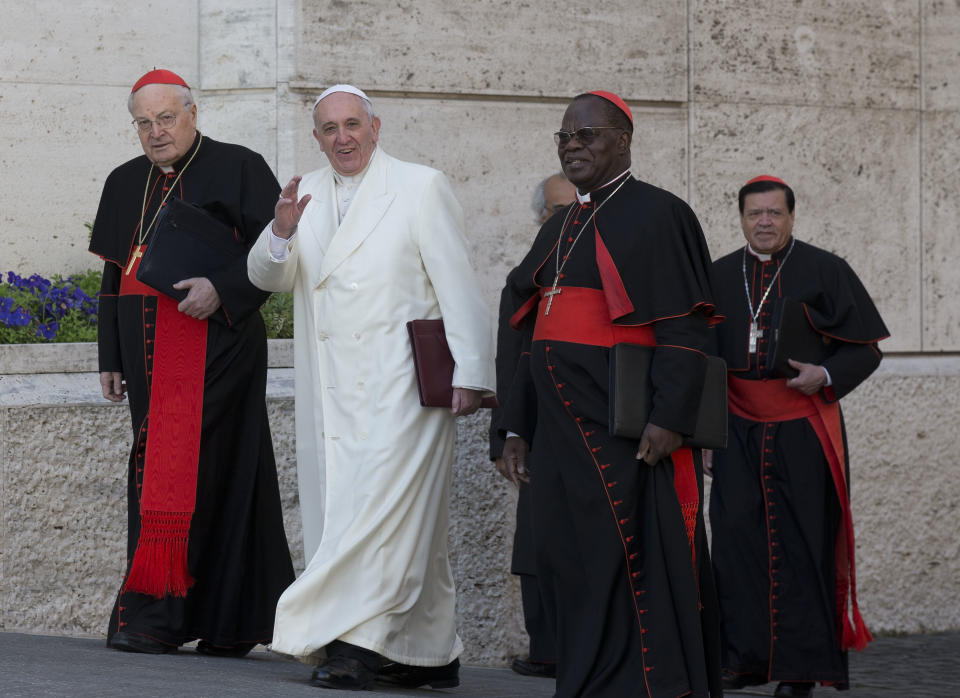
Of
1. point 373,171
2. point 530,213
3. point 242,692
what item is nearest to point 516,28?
point 530,213

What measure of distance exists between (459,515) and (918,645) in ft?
8.36

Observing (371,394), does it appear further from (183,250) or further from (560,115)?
(560,115)

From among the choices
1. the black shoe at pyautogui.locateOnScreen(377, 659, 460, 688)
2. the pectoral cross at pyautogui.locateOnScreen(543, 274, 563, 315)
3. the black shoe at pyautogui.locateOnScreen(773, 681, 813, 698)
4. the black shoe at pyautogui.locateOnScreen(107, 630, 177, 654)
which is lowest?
the black shoe at pyautogui.locateOnScreen(773, 681, 813, 698)

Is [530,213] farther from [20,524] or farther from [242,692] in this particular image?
[242,692]

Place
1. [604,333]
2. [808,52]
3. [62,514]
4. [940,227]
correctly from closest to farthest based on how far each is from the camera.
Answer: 1. [604,333]
2. [62,514]
3. [808,52]
4. [940,227]

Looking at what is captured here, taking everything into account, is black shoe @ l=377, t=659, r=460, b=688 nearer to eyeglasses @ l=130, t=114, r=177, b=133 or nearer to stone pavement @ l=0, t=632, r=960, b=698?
stone pavement @ l=0, t=632, r=960, b=698

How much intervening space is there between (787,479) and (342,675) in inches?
92.2

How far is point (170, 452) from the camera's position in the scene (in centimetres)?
587

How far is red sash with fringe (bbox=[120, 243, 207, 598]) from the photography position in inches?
227

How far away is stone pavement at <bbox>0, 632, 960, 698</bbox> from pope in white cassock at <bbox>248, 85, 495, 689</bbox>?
193 mm

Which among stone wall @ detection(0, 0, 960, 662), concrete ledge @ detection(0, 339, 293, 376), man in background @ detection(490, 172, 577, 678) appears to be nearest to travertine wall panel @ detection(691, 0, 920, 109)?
stone wall @ detection(0, 0, 960, 662)

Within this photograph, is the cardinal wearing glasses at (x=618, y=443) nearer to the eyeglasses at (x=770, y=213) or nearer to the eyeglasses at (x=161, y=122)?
the eyeglasses at (x=161, y=122)

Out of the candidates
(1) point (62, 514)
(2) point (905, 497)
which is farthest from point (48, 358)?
(2) point (905, 497)

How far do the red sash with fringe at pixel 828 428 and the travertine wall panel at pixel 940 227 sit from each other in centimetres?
230
